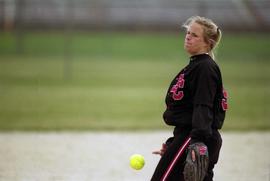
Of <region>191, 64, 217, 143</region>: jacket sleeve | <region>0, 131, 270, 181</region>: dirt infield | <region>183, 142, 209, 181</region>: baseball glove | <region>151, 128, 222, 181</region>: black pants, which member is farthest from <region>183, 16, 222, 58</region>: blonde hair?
<region>0, 131, 270, 181</region>: dirt infield

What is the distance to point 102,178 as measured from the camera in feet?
26.6

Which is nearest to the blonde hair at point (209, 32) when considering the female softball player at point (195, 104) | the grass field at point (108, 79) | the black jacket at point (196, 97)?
the female softball player at point (195, 104)

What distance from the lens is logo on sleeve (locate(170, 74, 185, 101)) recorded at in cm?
557

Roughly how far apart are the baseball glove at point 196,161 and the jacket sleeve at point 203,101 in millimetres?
72

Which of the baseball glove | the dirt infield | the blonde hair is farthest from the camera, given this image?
the dirt infield

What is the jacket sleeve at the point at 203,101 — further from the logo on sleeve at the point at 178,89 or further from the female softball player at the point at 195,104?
the logo on sleeve at the point at 178,89

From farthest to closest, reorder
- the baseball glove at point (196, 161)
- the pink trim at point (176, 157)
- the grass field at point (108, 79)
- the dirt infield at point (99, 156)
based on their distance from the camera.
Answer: the grass field at point (108, 79), the dirt infield at point (99, 156), the pink trim at point (176, 157), the baseball glove at point (196, 161)

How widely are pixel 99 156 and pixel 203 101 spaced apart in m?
4.55

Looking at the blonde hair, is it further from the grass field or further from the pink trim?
the grass field

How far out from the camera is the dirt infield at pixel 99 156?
832 cm

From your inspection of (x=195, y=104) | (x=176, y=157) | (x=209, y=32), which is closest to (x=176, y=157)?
(x=176, y=157)

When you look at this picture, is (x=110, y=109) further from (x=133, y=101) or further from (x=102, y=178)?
(x=102, y=178)

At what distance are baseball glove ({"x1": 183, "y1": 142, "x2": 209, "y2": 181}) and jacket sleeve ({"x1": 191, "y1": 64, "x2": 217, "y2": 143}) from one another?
0.24 feet

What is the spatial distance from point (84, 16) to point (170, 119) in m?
29.0
